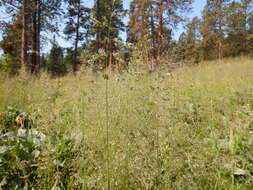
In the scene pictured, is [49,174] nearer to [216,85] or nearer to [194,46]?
[216,85]

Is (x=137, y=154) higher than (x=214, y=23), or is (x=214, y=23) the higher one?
(x=214, y=23)

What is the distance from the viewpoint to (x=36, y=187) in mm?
1041

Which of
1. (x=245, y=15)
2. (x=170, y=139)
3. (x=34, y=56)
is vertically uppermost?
(x=245, y=15)

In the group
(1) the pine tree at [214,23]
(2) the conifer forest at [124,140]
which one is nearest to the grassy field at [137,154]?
(2) the conifer forest at [124,140]

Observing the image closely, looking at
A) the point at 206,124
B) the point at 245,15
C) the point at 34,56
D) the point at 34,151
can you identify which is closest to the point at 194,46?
the point at 245,15

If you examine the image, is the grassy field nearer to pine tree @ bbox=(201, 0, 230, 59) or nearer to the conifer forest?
the conifer forest

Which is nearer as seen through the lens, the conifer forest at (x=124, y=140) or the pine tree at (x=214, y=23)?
the conifer forest at (x=124, y=140)

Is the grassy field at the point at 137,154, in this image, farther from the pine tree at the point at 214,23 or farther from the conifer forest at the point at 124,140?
the pine tree at the point at 214,23

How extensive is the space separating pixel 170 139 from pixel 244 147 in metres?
0.74

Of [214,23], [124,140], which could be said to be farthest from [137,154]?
[214,23]

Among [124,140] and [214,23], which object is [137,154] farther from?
[214,23]

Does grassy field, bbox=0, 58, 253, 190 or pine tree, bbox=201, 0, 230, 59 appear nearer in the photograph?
grassy field, bbox=0, 58, 253, 190

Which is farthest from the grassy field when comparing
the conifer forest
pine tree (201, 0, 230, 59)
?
pine tree (201, 0, 230, 59)

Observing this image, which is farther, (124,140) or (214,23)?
(214,23)
